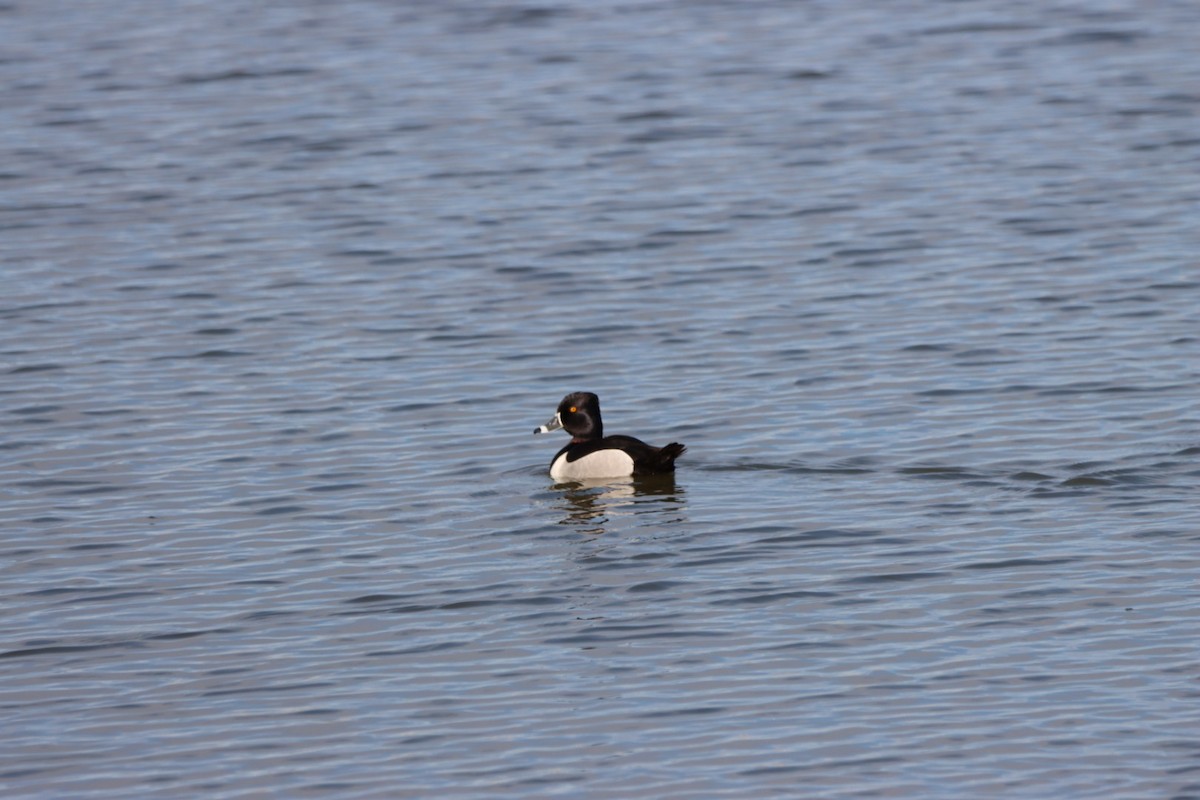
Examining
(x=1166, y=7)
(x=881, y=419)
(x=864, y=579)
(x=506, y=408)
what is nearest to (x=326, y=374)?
(x=506, y=408)

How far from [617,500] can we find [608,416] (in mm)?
2245

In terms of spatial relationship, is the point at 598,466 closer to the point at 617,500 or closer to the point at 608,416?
the point at 617,500

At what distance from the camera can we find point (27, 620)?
1202cm

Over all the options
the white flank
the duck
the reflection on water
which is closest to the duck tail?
the duck

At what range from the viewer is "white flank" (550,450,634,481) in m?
14.8

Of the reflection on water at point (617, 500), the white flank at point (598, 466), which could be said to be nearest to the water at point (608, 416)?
the reflection on water at point (617, 500)

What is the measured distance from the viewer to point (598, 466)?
587 inches

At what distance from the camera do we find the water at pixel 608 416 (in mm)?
9961

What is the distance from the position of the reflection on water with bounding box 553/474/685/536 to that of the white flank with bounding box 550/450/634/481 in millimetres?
75

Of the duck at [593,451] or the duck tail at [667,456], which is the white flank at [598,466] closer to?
the duck at [593,451]

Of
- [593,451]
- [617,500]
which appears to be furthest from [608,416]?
[617,500]

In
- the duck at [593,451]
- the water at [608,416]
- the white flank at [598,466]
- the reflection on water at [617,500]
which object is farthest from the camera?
the white flank at [598,466]

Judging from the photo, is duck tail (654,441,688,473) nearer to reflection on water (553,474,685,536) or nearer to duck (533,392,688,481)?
duck (533,392,688,481)

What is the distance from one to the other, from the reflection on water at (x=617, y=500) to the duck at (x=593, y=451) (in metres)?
0.09
